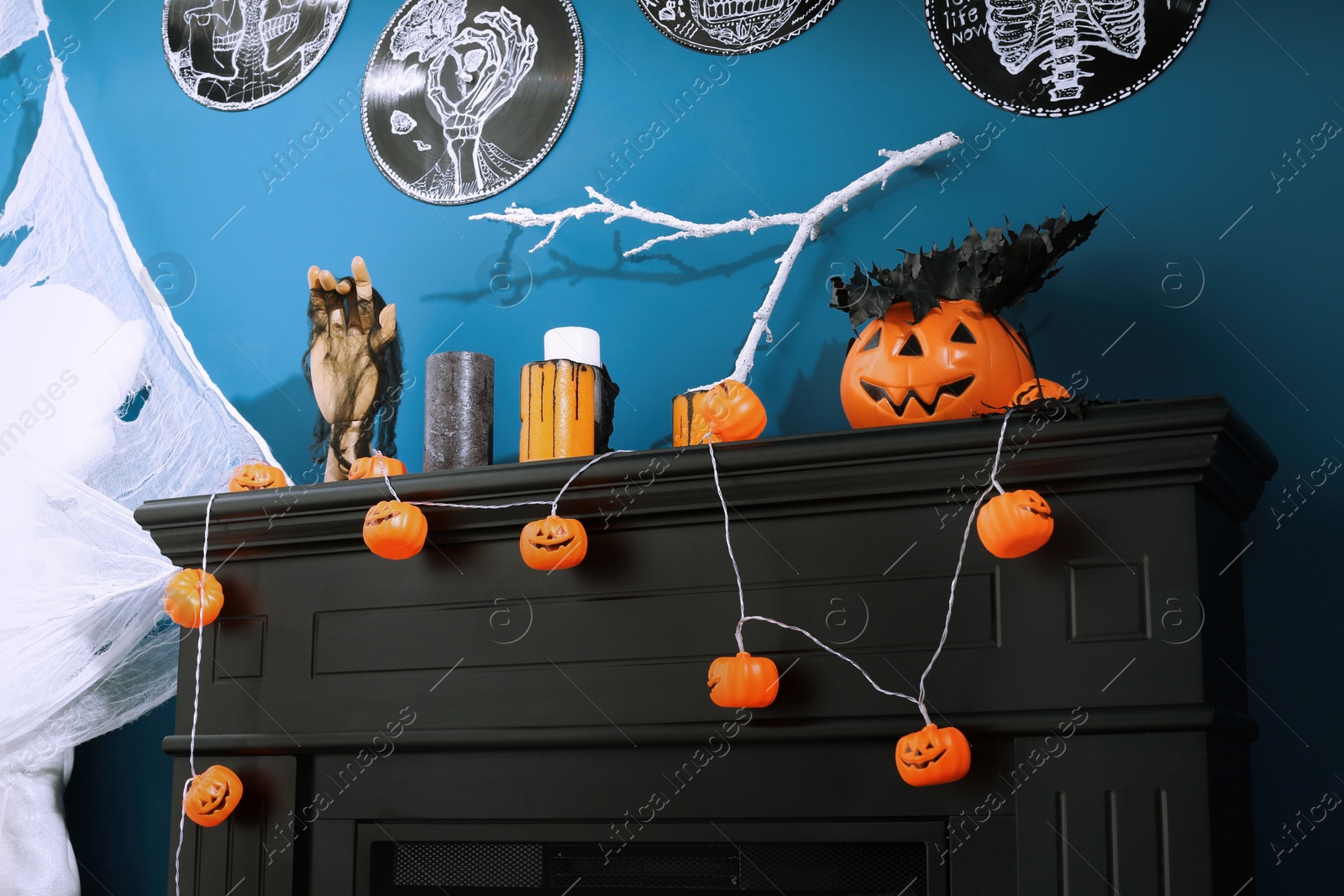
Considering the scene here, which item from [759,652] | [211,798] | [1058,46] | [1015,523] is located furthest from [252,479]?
[1058,46]

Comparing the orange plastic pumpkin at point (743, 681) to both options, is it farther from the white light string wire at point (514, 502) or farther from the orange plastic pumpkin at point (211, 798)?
the orange plastic pumpkin at point (211, 798)

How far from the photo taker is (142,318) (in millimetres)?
1894

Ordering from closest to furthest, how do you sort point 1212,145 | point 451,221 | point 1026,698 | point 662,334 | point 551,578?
point 1026,698, point 551,578, point 1212,145, point 662,334, point 451,221

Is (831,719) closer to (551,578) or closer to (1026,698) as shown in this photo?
(1026,698)

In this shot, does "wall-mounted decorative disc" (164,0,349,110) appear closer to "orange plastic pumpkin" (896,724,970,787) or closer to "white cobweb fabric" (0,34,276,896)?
"white cobweb fabric" (0,34,276,896)

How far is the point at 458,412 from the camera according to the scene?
1.45 meters

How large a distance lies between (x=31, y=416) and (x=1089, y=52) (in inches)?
67.9

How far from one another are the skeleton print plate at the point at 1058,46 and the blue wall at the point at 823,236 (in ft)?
0.07

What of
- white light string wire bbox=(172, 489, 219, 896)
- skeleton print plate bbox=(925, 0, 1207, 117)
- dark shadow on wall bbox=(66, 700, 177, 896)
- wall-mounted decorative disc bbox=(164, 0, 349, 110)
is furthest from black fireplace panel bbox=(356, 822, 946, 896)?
wall-mounted decorative disc bbox=(164, 0, 349, 110)

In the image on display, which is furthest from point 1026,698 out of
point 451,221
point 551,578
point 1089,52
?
point 451,221

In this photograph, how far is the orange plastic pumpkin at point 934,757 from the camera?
3.24 feet

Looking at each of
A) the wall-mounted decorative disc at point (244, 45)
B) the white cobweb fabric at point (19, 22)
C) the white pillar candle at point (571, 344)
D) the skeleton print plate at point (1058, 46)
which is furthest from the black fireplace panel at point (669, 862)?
the white cobweb fabric at point (19, 22)

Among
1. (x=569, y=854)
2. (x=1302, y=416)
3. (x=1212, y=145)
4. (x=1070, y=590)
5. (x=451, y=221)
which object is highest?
(x=451, y=221)

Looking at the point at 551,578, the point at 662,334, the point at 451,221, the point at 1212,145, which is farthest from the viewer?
the point at 451,221
